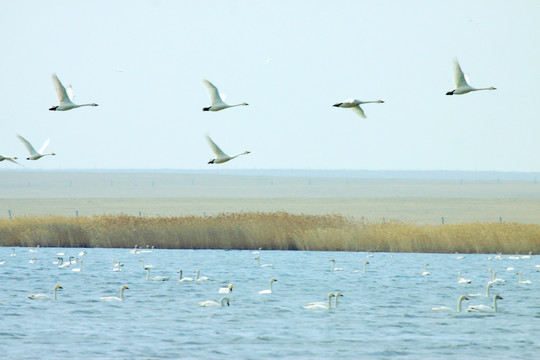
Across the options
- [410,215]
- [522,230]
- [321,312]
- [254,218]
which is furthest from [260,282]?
[410,215]

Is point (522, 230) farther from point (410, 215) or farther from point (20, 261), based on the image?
point (410, 215)

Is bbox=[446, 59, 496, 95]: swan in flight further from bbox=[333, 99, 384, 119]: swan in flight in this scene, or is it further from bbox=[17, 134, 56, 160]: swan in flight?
bbox=[17, 134, 56, 160]: swan in flight

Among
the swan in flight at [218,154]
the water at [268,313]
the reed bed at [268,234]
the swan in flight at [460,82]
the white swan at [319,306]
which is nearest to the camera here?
the water at [268,313]

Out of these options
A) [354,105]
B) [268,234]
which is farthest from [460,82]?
[268,234]

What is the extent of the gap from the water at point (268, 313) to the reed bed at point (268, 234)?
1642mm

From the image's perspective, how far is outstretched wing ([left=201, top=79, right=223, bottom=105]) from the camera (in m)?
22.4

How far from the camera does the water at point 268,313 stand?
19.6 meters

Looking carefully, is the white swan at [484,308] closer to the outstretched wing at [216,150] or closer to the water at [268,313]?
the water at [268,313]

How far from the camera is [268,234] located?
40375mm

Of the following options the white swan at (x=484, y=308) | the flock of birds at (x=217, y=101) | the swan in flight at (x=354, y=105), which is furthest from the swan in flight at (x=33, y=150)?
the white swan at (x=484, y=308)

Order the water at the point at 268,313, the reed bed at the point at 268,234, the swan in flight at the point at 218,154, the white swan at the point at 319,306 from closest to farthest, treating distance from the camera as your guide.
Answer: the water at the point at 268,313 → the swan in flight at the point at 218,154 → the white swan at the point at 319,306 → the reed bed at the point at 268,234

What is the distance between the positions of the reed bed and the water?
1.64m

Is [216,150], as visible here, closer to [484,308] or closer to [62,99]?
[62,99]

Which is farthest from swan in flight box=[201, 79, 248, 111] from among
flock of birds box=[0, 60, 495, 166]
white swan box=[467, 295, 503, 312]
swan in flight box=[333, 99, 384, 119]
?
white swan box=[467, 295, 503, 312]
